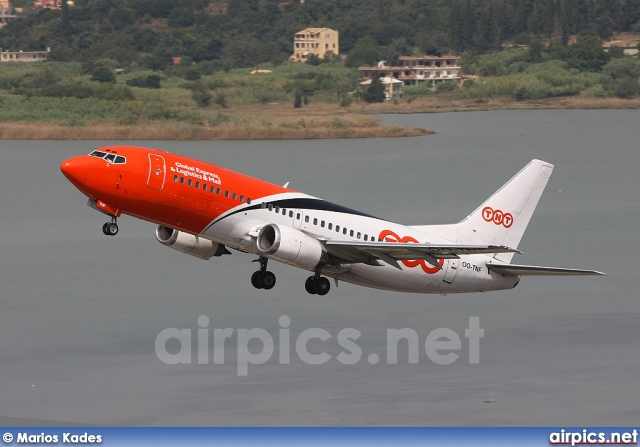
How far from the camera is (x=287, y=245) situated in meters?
67.6

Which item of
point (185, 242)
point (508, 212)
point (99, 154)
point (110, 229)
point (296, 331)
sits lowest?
point (296, 331)

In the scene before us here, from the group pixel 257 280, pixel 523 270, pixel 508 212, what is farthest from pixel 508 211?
pixel 257 280

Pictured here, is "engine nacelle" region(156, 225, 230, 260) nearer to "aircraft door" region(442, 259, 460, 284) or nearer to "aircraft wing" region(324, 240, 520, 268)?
"aircraft wing" region(324, 240, 520, 268)

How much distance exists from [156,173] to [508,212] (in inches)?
961

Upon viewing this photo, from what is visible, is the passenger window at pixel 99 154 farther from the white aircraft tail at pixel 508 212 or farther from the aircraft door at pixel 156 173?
the white aircraft tail at pixel 508 212

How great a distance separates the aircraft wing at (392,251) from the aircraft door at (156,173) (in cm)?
953

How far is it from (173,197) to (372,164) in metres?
128

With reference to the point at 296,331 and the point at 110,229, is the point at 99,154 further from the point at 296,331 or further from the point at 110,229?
the point at 296,331

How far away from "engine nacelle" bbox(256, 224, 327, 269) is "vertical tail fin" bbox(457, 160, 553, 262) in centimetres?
1435

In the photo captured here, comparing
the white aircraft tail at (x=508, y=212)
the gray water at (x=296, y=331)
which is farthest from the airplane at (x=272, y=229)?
the gray water at (x=296, y=331)

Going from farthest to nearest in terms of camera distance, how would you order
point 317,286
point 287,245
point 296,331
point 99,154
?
point 296,331
point 317,286
point 287,245
point 99,154

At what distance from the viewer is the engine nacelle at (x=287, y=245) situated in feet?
222

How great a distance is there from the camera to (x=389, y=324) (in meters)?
110

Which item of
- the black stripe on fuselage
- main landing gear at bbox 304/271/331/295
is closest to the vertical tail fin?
the black stripe on fuselage
